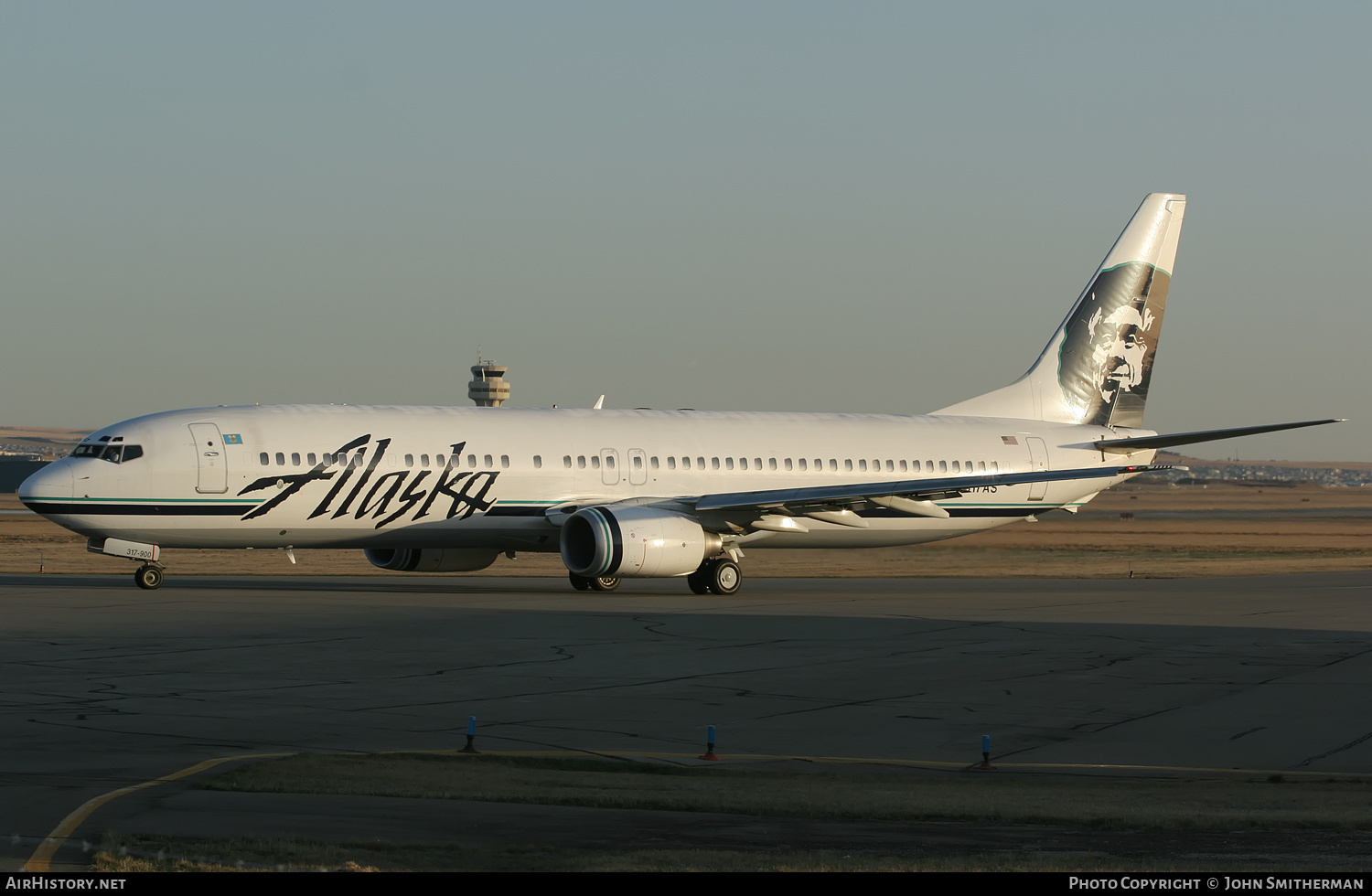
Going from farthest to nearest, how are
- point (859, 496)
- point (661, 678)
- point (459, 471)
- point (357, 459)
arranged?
point (859, 496) < point (459, 471) < point (357, 459) < point (661, 678)

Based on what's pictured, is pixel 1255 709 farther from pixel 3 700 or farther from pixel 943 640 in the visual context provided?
pixel 3 700

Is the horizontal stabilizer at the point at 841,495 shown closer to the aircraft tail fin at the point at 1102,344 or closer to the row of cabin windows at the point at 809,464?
the row of cabin windows at the point at 809,464

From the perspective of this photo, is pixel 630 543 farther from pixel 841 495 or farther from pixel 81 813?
pixel 81 813

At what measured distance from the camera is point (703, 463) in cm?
3691

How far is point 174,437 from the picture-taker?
31.9 meters

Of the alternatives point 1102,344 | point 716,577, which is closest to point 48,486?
point 716,577

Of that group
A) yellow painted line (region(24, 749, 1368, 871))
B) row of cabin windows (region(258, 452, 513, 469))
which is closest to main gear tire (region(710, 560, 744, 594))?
row of cabin windows (region(258, 452, 513, 469))

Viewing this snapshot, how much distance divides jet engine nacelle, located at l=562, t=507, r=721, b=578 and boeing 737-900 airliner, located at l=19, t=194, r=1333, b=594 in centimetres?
4

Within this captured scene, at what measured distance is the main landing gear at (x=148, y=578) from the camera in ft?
104

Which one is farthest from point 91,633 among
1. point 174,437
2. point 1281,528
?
point 1281,528

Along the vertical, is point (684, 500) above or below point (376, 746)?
above

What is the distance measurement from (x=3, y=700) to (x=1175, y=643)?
661 inches

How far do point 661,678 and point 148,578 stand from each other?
55.4 ft

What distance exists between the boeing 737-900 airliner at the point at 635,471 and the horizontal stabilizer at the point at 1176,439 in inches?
2.9
